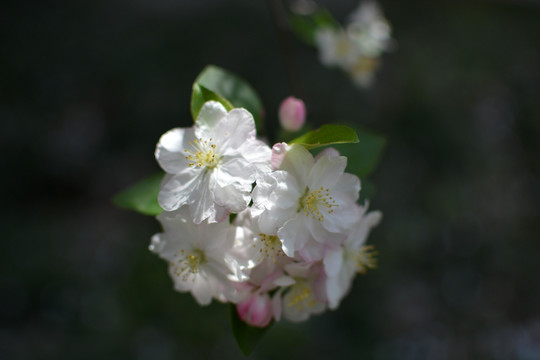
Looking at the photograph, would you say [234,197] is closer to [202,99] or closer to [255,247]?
[255,247]

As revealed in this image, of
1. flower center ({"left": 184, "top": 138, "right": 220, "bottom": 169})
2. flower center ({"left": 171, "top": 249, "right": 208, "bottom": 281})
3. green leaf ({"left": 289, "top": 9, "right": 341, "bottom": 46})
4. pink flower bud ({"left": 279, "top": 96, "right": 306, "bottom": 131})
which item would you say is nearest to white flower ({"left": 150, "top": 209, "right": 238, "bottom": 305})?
flower center ({"left": 171, "top": 249, "right": 208, "bottom": 281})

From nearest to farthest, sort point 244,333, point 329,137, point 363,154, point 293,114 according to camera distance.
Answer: point 329,137 < point 244,333 < point 293,114 < point 363,154

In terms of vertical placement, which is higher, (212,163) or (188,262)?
(212,163)

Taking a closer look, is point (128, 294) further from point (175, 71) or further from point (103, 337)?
point (175, 71)

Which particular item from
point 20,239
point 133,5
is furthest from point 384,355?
point 133,5

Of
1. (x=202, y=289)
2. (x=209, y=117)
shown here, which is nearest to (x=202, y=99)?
(x=209, y=117)

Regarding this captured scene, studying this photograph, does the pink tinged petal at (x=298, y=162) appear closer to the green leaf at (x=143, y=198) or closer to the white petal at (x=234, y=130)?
the white petal at (x=234, y=130)

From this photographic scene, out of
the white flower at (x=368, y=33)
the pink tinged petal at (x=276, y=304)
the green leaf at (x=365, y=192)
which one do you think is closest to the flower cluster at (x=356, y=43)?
the white flower at (x=368, y=33)
